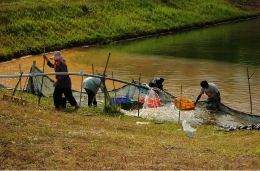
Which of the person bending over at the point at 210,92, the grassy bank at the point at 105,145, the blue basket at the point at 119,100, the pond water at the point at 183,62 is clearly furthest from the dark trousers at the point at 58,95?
the person bending over at the point at 210,92

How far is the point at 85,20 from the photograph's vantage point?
110ft

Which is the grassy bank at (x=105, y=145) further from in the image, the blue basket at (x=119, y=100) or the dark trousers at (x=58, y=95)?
the blue basket at (x=119, y=100)

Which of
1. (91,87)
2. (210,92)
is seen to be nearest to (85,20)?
(210,92)

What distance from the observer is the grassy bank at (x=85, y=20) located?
91.6 ft

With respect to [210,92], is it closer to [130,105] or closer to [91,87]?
[130,105]

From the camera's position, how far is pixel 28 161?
281 inches

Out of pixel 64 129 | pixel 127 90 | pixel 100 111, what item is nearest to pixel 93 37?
pixel 127 90

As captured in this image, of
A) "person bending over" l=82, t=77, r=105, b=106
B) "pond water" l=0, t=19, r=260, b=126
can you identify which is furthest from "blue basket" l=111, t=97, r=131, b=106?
"pond water" l=0, t=19, r=260, b=126

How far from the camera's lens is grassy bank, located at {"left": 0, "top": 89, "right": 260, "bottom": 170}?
7.23m

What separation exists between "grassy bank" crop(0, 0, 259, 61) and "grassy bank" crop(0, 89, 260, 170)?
1580 cm

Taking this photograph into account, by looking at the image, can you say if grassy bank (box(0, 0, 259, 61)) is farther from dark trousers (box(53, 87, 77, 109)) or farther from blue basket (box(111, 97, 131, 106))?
dark trousers (box(53, 87, 77, 109))

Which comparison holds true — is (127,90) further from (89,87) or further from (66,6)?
(66,6)

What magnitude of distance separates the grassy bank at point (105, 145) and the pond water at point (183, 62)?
16.1 feet

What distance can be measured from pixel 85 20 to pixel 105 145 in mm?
25988
